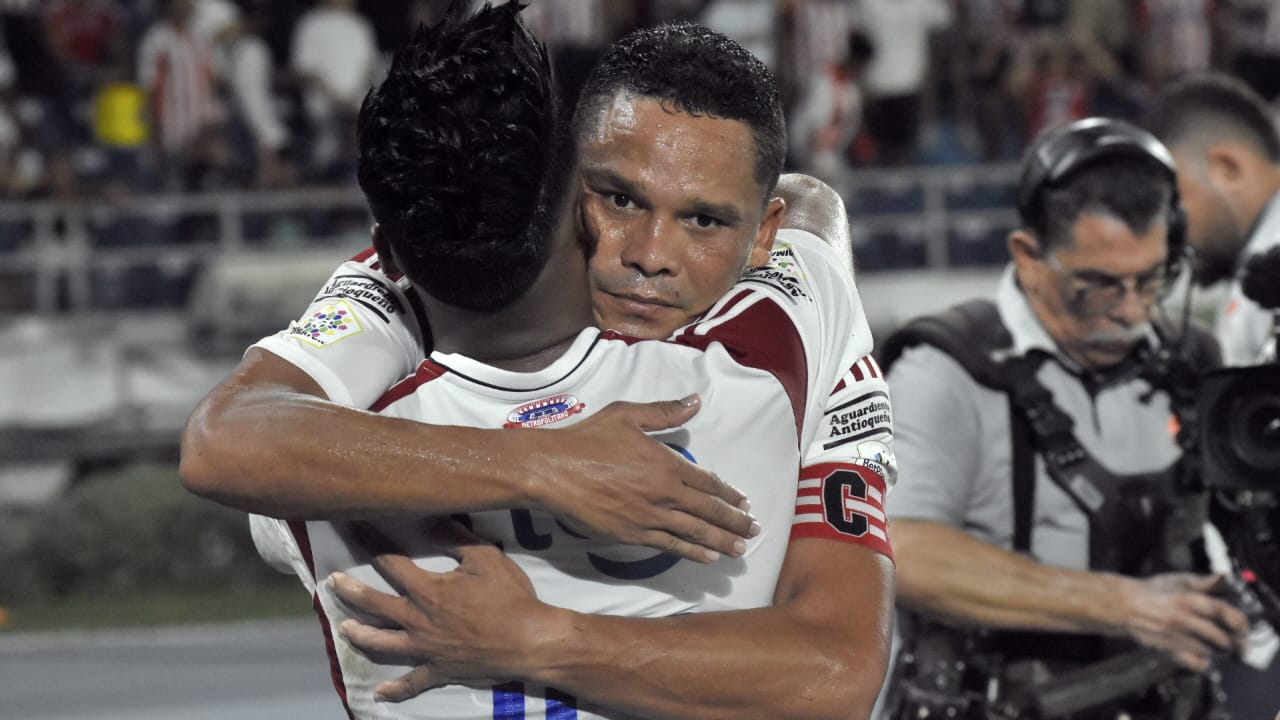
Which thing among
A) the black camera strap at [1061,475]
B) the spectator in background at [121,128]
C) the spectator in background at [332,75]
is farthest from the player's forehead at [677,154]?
the spectator in background at [121,128]

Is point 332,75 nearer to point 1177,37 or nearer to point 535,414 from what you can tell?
point 1177,37

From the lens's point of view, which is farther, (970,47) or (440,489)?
(970,47)

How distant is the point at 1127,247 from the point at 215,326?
856 centimetres

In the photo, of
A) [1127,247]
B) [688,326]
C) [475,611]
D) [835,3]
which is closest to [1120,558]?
[1127,247]

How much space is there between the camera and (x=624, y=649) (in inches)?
84.4

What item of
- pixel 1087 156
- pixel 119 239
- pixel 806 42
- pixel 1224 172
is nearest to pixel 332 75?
pixel 119 239

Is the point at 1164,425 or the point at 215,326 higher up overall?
the point at 1164,425

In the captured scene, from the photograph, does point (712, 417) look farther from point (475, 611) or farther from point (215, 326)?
point (215, 326)

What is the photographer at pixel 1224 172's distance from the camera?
15.3 ft

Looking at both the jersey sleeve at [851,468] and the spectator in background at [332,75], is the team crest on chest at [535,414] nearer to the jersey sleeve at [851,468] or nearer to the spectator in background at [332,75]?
the jersey sleeve at [851,468]

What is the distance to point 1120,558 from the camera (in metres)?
3.47

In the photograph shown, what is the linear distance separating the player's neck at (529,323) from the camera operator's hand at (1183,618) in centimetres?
161

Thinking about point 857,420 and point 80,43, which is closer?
point 857,420

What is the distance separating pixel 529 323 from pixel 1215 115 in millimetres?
3368
